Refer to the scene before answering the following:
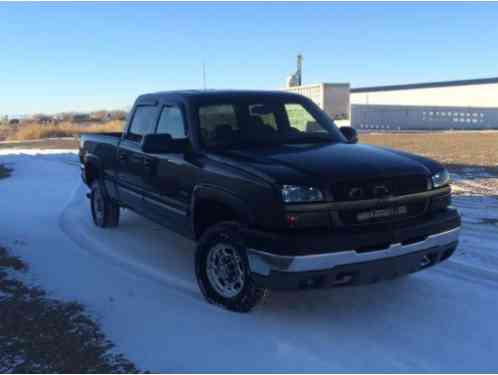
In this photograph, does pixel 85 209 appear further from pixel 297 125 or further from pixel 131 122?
pixel 297 125

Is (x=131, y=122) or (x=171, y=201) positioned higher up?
(x=131, y=122)

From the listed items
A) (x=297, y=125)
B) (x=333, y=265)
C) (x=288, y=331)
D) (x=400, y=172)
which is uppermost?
(x=297, y=125)

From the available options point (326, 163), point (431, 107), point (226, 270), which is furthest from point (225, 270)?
point (431, 107)

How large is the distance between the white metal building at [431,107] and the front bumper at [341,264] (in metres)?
38.0

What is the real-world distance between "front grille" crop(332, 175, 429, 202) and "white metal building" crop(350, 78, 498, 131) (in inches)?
1486

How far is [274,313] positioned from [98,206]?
13.0 feet

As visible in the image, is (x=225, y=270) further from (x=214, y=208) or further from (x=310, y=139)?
(x=310, y=139)

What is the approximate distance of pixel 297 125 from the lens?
5.43m

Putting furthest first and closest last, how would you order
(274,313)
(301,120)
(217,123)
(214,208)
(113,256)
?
(113,256), (301,120), (217,123), (214,208), (274,313)

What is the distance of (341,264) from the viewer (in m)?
3.72

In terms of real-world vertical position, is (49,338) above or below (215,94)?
below

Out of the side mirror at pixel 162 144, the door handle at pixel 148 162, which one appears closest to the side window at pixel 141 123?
the door handle at pixel 148 162

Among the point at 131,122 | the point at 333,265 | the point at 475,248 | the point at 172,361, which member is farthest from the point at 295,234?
the point at 131,122

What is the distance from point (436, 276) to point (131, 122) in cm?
394
